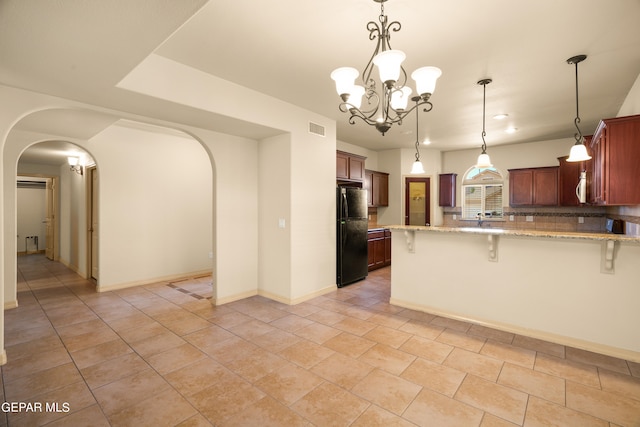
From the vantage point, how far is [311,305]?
4.09 metres

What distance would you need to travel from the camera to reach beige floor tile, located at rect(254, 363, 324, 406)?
2.14m

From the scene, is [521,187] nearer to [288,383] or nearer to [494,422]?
[494,422]

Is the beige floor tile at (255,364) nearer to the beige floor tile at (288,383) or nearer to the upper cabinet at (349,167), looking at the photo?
the beige floor tile at (288,383)

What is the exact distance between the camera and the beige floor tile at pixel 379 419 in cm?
185

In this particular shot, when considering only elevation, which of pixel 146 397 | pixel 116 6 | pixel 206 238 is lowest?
pixel 146 397

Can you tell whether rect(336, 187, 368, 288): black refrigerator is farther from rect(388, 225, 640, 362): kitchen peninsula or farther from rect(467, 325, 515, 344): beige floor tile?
rect(467, 325, 515, 344): beige floor tile

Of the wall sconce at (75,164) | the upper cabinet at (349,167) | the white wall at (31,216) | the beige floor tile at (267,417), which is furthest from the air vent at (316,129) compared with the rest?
the white wall at (31,216)

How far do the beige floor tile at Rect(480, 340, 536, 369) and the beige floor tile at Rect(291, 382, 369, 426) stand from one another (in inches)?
56.4

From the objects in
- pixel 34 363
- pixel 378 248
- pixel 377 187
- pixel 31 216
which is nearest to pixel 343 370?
pixel 34 363

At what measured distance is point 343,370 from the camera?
8.08 feet

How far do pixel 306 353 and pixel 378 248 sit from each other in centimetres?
386

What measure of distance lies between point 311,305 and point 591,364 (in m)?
2.86

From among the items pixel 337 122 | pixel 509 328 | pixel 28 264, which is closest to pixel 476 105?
pixel 337 122

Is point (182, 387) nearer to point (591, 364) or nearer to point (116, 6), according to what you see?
point (116, 6)
